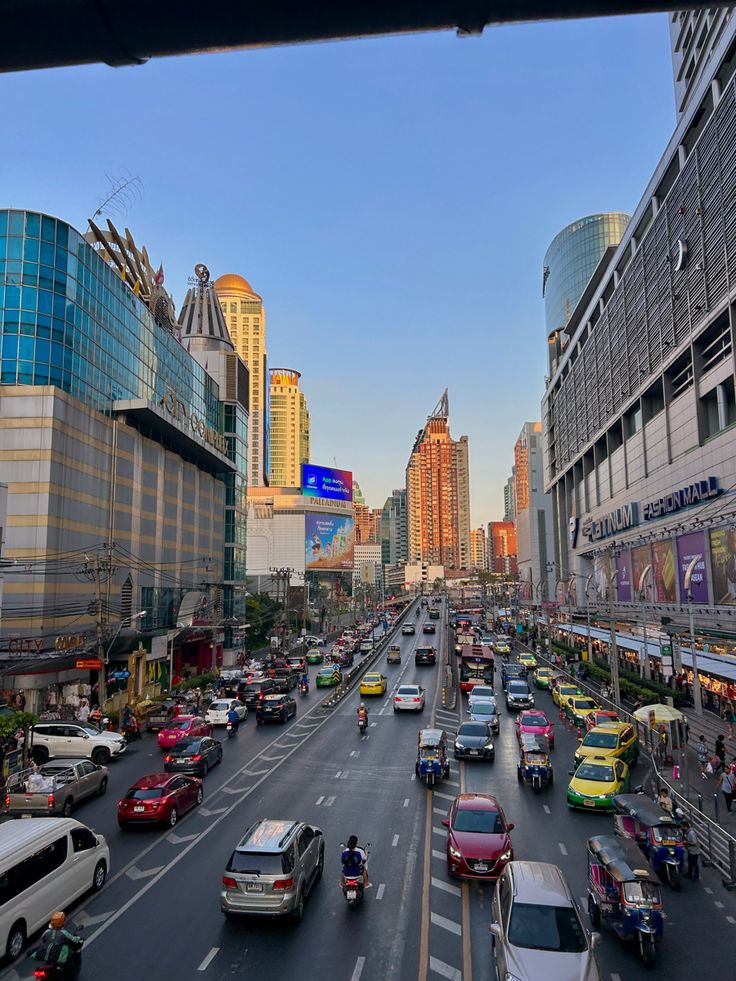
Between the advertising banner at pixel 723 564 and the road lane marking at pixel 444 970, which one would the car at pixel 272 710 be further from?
the road lane marking at pixel 444 970

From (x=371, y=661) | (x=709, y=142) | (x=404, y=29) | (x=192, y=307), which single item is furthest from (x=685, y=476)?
(x=192, y=307)

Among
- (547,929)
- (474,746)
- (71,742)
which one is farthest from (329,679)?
(547,929)

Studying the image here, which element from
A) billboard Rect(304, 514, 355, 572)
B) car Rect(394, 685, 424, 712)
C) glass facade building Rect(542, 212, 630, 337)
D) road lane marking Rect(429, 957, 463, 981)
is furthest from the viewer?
billboard Rect(304, 514, 355, 572)

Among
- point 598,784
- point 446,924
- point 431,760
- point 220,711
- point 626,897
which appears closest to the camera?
point 626,897

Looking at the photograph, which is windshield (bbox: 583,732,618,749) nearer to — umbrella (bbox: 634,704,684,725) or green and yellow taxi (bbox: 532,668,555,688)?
umbrella (bbox: 634,704,684,725)

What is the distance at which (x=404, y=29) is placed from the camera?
3.54 metres

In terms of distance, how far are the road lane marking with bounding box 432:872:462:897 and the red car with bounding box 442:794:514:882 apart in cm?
31

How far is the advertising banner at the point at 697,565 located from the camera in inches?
1708

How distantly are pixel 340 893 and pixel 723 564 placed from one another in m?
32.2

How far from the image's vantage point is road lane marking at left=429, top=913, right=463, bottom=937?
13367 millimetres

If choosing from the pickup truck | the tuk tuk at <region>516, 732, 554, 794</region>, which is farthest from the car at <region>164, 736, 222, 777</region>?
the tuk tuk at <region>516, 732, 554, 794</region>

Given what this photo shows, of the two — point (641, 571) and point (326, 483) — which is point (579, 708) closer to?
point (641, 571)

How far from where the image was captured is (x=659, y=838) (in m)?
16.5

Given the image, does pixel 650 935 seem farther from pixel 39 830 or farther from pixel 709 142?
pixel 709 142
